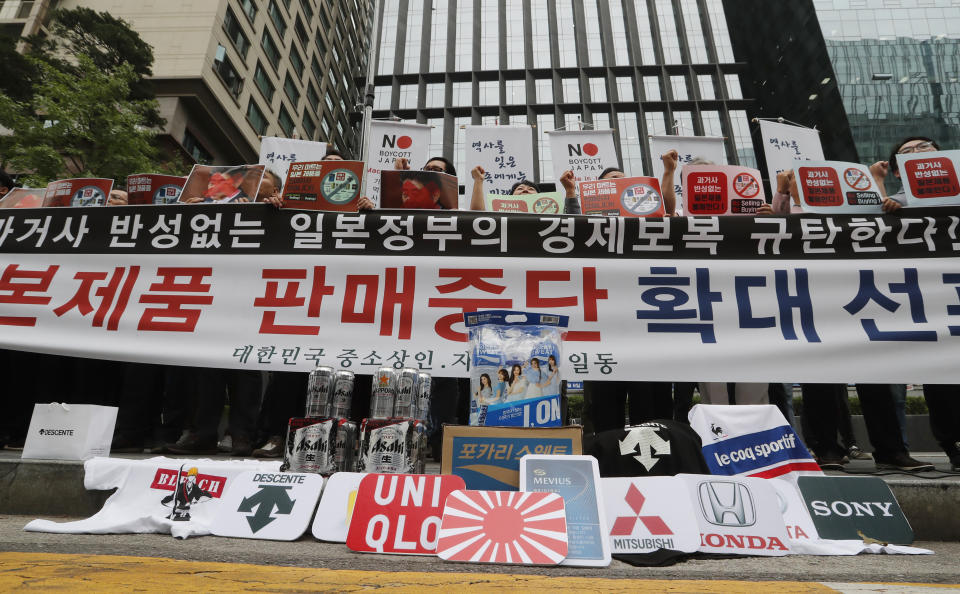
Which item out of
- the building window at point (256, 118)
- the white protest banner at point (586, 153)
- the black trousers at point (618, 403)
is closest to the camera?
the black trousers at point (618, 403)

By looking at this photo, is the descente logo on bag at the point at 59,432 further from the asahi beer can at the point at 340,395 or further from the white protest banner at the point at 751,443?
the white protest banner at the point at 751,443

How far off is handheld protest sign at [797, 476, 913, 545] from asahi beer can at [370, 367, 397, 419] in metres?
1.85

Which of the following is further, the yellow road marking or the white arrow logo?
the white arrow logo

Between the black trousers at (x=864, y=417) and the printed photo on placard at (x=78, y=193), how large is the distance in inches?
205

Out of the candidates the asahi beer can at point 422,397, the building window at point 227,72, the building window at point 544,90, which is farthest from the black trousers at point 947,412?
the building window at point 544,90

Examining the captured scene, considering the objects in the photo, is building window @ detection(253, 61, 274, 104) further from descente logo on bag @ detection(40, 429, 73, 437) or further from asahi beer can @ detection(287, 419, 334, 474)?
asahi beer can @ detection(287, 419, 334, 474)

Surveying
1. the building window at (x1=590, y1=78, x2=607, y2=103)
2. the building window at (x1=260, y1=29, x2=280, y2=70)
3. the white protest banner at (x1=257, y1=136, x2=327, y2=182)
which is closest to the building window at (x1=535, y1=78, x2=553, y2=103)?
the building window at (x1=590, y1=78, x2=607, y2=103)

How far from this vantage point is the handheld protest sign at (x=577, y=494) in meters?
1.68

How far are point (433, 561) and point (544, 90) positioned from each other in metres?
34.1

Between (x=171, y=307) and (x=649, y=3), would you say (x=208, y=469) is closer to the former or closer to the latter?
(x=171, y=307)

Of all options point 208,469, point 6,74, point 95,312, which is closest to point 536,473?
point 208,469

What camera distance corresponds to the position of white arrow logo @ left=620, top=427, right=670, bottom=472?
2223mm

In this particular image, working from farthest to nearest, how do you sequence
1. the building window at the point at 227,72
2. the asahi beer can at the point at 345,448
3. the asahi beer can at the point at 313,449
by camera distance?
the building window at the point at 227,72, the asahi beer can at the point at 345,448, the asahi beer can at the point at 313,449

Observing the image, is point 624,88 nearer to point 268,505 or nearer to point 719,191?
point 719,191
